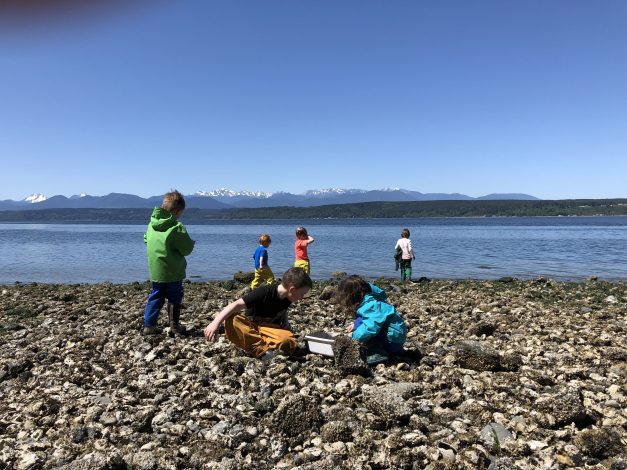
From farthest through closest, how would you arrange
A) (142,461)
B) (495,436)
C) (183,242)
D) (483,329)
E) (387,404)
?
(483,329)
(183,242)
(387,404)
(495,436)
(142,461)

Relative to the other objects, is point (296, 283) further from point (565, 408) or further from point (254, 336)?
point (565, 408)

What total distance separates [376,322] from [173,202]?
190 inches

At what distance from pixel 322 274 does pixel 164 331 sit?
21.7 metres

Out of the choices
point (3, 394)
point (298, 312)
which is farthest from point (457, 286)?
point (3, 394)

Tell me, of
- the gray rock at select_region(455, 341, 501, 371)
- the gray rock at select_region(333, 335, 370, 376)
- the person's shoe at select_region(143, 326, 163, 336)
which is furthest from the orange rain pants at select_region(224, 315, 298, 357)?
the gray rock at select_region(455, 341, 501, 371)

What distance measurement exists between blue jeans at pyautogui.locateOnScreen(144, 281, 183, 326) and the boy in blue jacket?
3.78 m

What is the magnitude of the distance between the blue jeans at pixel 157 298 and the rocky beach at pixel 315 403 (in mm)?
462

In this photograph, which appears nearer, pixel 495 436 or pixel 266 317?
pixel 495 436

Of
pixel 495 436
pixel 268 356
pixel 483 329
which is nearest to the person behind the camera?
pixel 495 436

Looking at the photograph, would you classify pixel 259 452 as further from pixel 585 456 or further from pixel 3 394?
pixel 3 394

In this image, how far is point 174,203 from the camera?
962cm

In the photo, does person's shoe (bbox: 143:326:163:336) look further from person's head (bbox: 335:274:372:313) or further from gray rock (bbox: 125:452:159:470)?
gray rock (bbox: 125:452:159:470)

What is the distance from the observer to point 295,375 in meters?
7.12

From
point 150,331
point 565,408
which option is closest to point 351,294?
point 565,408
